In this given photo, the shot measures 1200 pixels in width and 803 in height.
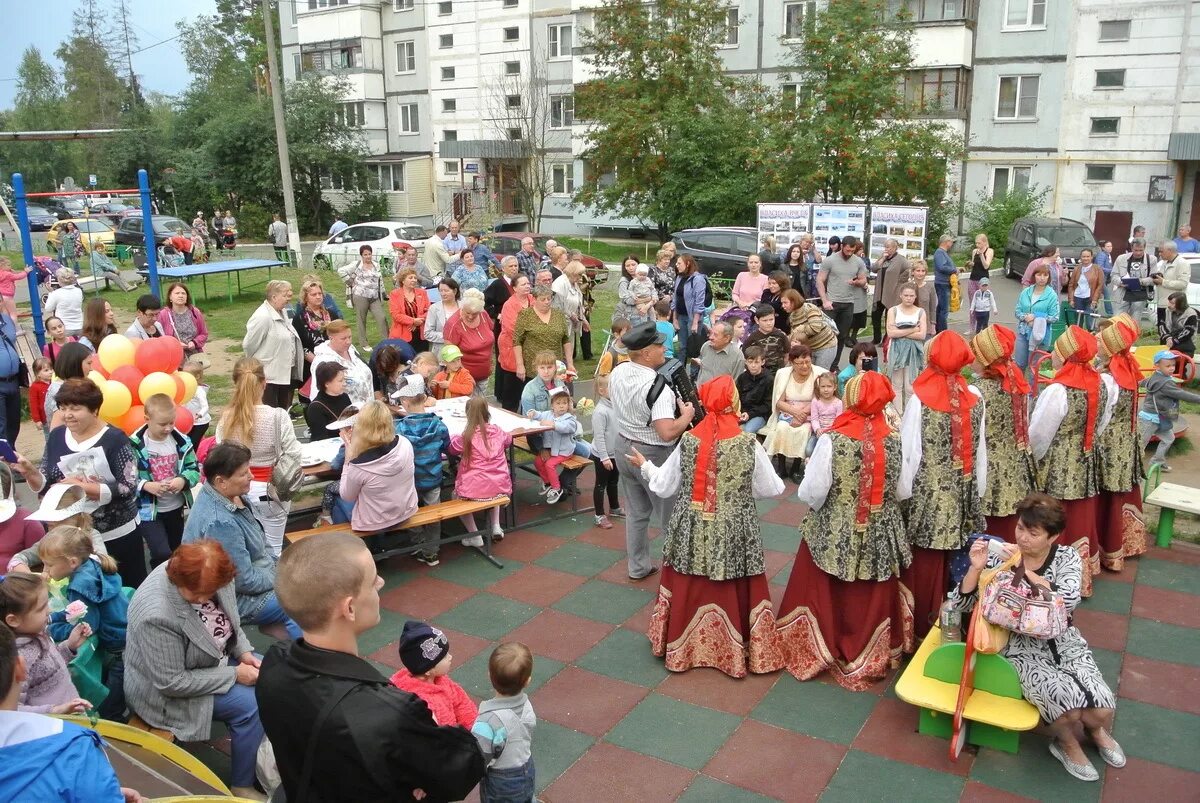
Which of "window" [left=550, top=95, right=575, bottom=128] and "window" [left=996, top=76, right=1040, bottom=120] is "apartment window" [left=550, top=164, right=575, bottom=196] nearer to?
"window" [left=550, top=95, right=575, bottom=128]

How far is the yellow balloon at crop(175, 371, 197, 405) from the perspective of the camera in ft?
24.2

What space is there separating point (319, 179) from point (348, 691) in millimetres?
36241

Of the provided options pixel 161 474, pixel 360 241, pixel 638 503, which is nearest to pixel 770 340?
pixel 638 503

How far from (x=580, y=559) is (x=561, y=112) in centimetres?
3205

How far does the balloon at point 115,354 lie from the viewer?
24.3 ft

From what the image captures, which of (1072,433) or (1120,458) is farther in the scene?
(1120,458)

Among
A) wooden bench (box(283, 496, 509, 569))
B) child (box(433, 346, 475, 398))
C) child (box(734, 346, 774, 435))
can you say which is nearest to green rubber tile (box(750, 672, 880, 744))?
wooden bench (box(283, 496, 509, 569))

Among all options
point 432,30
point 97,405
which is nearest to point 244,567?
point 97,405

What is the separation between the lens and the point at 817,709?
5102mm

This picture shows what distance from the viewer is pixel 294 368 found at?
9359 millimetres

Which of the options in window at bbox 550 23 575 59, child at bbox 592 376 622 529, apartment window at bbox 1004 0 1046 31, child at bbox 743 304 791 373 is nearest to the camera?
child at bbox 592 376 622 529

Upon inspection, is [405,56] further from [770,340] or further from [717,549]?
[717,549]

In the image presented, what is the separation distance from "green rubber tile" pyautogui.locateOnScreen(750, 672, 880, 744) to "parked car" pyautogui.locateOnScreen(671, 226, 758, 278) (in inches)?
574

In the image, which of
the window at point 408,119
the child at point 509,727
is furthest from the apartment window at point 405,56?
the child at point 509,727
